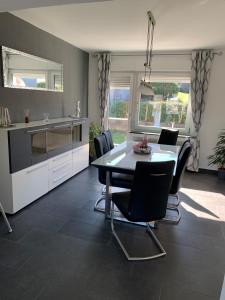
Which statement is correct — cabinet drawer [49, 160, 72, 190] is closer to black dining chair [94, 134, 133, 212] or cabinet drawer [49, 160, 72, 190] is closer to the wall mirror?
black dining chair [94, 134, 133, 212]

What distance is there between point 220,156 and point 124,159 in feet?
8.86

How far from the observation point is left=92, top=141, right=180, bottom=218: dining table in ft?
8.00

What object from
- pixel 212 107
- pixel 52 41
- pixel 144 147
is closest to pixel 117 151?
pixel 144 147

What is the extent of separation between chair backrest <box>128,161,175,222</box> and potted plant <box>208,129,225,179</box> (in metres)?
2.95

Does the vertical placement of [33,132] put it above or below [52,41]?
below

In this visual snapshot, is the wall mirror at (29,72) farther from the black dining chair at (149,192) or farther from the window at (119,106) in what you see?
the black dining chair at (149,192)

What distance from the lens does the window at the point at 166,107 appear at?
4.89 meters

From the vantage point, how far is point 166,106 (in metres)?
5.07

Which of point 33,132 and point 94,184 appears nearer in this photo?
point 33,132

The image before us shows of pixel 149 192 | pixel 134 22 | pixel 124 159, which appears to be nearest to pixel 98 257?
pixel 149 192

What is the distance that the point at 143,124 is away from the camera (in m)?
5.33

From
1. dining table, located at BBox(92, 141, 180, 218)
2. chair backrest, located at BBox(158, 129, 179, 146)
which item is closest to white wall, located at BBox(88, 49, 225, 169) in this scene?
chair backrest, located at BBox(158, 129, 179, 146)

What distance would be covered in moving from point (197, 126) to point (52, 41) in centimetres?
329

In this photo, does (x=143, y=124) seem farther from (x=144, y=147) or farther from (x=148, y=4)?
(x=148, y=4)
